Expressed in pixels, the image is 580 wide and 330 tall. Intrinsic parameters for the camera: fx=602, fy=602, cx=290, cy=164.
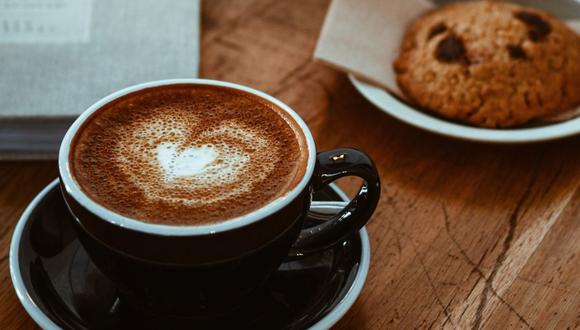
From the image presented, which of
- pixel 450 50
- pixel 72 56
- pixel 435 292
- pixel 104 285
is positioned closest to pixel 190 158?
pixel 104 285

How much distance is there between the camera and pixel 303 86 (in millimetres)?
895

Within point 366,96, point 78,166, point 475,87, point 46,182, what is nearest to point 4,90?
point 46,182

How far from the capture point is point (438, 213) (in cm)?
69

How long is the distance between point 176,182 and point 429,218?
1.06ft

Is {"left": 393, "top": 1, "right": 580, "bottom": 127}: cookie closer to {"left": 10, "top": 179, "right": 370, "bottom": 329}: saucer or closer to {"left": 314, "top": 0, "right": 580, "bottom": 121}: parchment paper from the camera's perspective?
{"left": 314, "top": 0, "right": 580, "bottom": 121}: parchment paper

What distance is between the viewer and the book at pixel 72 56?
0.73 meters

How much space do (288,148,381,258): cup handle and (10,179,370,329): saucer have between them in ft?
0.09

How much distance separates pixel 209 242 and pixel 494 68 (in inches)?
22.0

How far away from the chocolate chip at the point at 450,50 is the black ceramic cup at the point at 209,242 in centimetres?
40

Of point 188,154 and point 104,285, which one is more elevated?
point 188,154

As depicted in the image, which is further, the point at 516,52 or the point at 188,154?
the point at 516,52

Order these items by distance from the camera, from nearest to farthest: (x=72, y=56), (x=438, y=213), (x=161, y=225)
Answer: (x=161, y=225)
(x=438, y=213)
(x=72, y=56)

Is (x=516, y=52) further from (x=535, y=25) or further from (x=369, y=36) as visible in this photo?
(x=369, y=36)

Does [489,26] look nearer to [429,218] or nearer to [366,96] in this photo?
[366,96]
